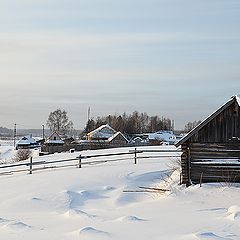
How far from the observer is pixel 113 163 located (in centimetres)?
3108

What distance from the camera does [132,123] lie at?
125m

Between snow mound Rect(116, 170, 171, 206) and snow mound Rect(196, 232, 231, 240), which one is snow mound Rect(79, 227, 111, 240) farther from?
snow mound Rect(116, 170, 171, 206)

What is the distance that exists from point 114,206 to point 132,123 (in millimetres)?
105710

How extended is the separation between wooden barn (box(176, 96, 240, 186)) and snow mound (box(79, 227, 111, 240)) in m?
10.7

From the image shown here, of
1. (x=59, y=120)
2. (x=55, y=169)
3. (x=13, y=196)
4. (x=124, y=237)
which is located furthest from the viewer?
(x=59, y=120)

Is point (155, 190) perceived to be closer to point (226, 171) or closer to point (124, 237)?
point (226, 171)

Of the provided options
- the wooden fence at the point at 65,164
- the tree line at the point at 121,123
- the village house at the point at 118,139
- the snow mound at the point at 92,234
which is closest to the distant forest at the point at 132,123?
the tree line at the point at 121,123

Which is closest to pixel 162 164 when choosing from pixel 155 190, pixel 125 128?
pixel 155 190

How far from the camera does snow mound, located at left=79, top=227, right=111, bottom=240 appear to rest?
11628mm

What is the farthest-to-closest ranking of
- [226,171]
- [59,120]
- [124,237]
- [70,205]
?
[59,120] → [226,171] → [70,205] → [124,237]

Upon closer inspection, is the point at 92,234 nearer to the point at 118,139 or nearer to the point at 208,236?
the point at 208,236

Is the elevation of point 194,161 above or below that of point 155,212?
above

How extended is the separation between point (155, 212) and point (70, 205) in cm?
402

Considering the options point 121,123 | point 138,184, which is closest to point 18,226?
point 138,184
